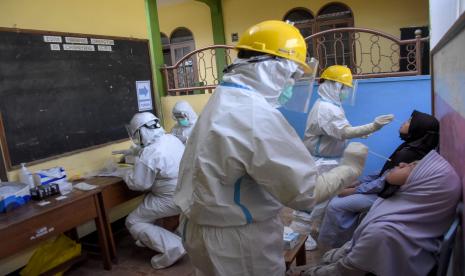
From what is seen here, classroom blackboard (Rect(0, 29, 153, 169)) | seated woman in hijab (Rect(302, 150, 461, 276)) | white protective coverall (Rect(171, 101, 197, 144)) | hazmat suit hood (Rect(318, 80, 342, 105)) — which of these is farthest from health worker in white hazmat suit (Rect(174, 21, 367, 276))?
white protective coverall (Rect(171, 101, 197, 144))

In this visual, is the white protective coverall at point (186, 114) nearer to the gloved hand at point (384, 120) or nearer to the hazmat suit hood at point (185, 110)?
the hazmat suit hood at point (185, 110)

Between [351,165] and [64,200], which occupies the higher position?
[351,165]

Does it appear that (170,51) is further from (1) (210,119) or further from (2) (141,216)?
(1) (210,119)

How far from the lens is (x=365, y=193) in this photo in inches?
90.4

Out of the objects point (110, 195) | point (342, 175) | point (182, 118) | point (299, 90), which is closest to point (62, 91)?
point (110, 195)

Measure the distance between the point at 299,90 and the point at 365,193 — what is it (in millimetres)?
973

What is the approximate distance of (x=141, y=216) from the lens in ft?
8.76

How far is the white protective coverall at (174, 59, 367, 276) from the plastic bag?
1567 millimetres

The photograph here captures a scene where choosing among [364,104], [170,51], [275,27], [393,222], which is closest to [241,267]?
[393,222]

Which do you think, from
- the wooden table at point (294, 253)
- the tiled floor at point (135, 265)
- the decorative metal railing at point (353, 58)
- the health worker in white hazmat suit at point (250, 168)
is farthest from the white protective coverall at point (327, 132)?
the health worker in white hazmat suit at point (250, 168)

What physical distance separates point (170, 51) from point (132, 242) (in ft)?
17.4

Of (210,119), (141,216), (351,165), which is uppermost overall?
(210,119)

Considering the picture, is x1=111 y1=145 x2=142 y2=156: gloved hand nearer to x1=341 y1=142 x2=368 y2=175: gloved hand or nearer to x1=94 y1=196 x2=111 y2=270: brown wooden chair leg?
x1=94 y1=196 x2=111 y2=270: brown wooden chair leg

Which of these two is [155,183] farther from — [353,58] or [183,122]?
[353,58]
